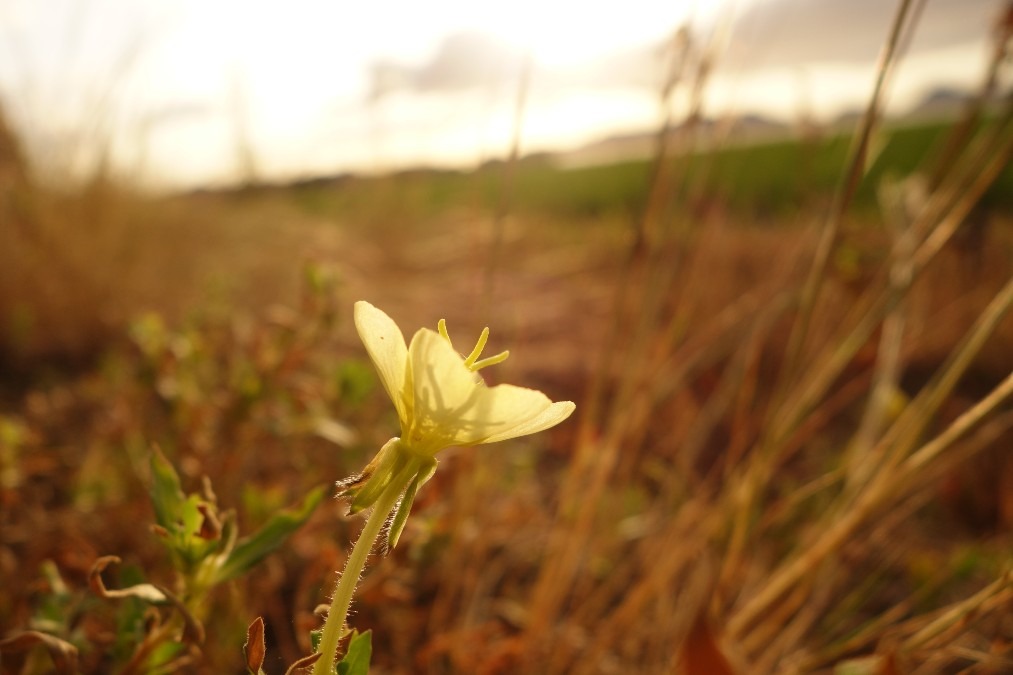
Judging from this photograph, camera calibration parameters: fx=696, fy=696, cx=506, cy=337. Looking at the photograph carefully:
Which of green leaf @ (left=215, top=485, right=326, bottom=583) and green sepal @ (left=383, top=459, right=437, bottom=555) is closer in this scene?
green sepal @ (left=383, top=459, right=437, bottom=555)

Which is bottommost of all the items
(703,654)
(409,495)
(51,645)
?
(703,654)

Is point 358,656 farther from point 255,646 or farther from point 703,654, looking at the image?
point 703,654

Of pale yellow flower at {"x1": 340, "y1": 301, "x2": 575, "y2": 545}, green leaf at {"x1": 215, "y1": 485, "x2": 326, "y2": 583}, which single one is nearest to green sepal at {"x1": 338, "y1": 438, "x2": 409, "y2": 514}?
pale yellow flower at {"x1": 340, "y1": 301, "x2": 575, "y2": 545}

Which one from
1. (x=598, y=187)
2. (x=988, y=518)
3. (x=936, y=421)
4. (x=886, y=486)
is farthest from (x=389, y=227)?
(x=598, y=187)

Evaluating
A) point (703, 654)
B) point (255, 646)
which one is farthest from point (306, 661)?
point (703, 654)

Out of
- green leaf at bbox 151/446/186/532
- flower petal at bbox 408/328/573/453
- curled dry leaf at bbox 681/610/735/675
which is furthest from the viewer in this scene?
curled dry leaf at bbox 681/610/735/675

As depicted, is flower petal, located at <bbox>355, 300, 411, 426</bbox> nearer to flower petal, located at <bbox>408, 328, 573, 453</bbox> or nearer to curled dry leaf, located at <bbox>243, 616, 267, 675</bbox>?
flower petal, located at <bbox>408, 328, 573, 453</bbox>

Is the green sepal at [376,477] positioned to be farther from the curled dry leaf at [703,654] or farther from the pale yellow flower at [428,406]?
the curled dry leaf at [703,654]

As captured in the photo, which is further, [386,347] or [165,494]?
[165,494]

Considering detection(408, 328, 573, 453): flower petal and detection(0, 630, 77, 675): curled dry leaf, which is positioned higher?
detection(408, 328, 573, 453): flower petal
